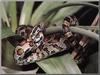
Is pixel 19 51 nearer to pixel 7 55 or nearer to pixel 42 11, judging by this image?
pixel 7 55

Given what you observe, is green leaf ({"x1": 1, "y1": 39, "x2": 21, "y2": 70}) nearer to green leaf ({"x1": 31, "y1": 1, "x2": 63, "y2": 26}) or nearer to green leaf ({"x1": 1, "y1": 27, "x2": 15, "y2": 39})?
green leaf ({"x1": 1, "y1": 27, "x2": 15, "y2": 39})

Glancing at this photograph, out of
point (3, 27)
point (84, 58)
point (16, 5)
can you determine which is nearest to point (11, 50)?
point (3, 27)

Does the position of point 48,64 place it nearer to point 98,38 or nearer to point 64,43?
point 64,43

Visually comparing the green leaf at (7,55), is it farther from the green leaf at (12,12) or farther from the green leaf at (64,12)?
the green leaf at (64,12)

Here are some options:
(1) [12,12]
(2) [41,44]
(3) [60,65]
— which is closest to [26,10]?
(1) [12,12]

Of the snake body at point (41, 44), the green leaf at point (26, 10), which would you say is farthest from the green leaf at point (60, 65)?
the green leaf at point (26, 10)

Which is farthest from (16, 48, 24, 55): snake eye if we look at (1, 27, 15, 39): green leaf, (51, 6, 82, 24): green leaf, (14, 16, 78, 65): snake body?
(51, 6, 82, 24): green leaf

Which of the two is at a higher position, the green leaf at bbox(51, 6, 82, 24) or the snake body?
the green leaf at bbox(51, 6, 82, 24)

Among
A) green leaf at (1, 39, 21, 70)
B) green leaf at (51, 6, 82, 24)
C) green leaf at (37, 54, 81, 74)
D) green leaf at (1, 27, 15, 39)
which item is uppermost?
green leaf at (51, 6, 82, 24)

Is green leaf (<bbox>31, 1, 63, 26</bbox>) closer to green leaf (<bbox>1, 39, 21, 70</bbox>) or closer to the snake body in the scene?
the snake body
